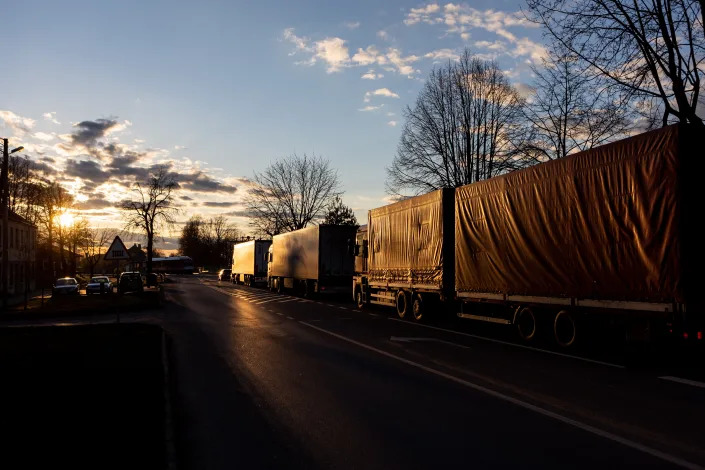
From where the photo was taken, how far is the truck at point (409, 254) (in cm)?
1791

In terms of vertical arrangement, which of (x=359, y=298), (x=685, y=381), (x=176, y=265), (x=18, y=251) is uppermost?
(x=18, y=251)

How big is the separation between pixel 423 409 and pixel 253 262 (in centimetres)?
4838

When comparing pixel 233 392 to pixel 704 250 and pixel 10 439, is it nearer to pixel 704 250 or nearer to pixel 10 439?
pixel 10 439

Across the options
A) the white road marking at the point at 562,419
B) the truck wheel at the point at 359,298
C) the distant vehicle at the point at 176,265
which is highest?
the distant vehicle at the point at 176,265

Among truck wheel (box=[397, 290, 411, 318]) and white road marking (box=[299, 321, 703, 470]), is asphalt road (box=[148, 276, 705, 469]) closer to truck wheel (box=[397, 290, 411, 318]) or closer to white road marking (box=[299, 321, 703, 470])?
white road marking (box=[299, 321, 703, 470])

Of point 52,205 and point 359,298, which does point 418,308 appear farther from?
point 52,205

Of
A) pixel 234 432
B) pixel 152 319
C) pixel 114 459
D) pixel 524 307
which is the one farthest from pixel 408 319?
pixel 114 459

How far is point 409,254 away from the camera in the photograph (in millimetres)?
20188

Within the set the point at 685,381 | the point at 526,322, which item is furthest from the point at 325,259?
the point at 685,381

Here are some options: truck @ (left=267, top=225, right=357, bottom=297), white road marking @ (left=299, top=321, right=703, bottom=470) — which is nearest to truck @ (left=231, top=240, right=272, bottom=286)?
truck @ (left=267, top=225, right=357, bottom=297)

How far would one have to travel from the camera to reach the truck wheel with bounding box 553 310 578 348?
12.3 m

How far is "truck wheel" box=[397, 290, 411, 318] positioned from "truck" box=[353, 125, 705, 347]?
3.73m

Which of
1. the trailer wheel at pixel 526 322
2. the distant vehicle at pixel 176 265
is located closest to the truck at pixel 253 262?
the trailer wheel at pixel 526 322

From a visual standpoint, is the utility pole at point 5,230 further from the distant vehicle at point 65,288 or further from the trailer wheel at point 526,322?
the trailer wheel at point 526,322
